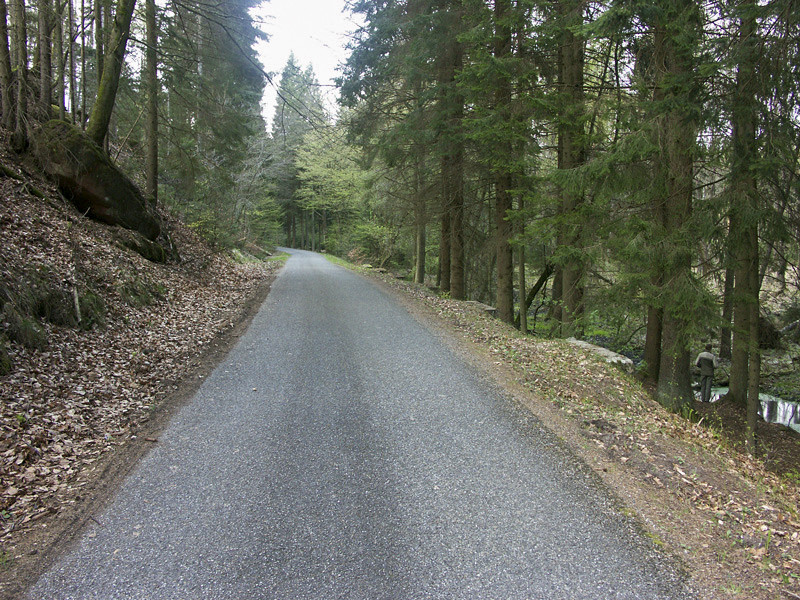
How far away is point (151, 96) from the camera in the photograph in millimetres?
12547

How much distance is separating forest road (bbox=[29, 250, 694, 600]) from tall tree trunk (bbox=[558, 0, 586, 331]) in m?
4.01

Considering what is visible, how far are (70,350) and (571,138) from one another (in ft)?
31.0

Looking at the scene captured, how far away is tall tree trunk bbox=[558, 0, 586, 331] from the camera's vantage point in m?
8.32

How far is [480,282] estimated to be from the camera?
63.2ft

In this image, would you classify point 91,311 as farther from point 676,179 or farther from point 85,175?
point 676,179

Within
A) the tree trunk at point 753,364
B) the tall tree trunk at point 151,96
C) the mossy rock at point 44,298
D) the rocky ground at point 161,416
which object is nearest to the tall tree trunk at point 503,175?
the rocky ground at point 161,416

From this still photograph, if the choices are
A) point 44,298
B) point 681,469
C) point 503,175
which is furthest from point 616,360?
point 44,298

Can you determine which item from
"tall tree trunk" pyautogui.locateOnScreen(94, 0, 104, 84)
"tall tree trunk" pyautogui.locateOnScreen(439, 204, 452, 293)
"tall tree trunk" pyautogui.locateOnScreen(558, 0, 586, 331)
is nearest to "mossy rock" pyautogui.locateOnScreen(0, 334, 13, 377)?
"tall tree trunk" pyautogui.locateOnScreen(558, 0, 586, 331)

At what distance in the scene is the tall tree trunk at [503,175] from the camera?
383 inches

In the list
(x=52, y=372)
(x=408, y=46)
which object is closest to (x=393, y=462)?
(x=52, y=372)

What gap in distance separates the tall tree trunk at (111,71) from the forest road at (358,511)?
26.8ft

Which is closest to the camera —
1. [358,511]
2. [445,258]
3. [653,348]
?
[358,511]

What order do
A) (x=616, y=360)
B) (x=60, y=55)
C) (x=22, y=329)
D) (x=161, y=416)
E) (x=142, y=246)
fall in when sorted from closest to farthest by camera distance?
(x=161, y=416) → (x=22, y=329) → (x=616, y=360) → (x=142, y=246) → (x=60, y=55)

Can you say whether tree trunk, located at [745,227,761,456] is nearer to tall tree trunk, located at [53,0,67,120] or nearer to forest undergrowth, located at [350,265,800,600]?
forest undergrowth, located at [350,265,800,600]
